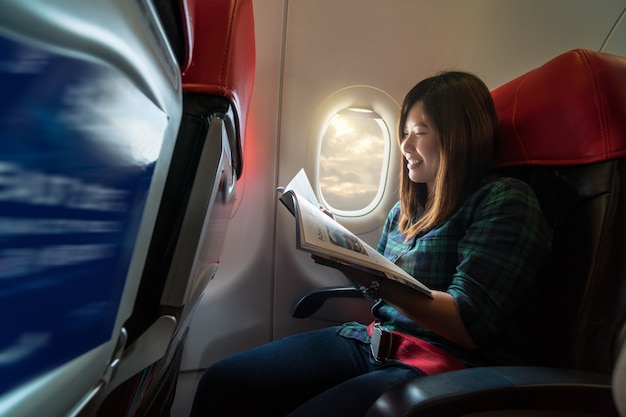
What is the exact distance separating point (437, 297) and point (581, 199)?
1.49 feet

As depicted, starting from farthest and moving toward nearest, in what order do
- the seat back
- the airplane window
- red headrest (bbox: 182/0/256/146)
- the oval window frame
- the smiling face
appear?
the airplane window
the oval window frame
the smiling face
the seat back
red headrest (bbox: 182/0/256/146)

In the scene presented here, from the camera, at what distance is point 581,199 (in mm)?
778

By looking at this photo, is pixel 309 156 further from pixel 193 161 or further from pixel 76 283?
pixel 76 283

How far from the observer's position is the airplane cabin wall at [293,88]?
4.79ft

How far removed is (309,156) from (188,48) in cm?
117

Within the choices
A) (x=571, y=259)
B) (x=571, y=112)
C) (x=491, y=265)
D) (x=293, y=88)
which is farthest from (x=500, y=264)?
(x=293, y=88)

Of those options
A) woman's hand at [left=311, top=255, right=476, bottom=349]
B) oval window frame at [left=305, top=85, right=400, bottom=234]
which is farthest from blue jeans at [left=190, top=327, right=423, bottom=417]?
oval window frame at [left=305, top=85, right=400, bottom=234]

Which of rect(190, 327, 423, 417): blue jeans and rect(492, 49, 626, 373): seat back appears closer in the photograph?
rect(492, 49, 626, 373): seat back

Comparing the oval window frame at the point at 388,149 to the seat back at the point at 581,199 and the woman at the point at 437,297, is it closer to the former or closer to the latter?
the woman at the point at 437,297

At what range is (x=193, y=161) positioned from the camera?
482 millimetres

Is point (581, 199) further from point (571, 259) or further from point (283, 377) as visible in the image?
point (283, 377)

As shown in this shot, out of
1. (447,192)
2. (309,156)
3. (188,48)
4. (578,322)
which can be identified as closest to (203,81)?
(188,48)

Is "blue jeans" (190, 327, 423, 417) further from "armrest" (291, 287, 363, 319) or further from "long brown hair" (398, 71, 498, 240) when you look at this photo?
"long brown hair" (398, 71, 498, 240)

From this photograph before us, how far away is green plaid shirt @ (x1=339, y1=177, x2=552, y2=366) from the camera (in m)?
0.77
